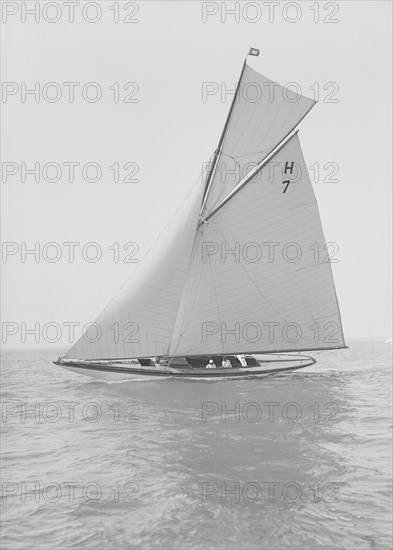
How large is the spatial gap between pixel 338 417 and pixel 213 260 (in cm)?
1219

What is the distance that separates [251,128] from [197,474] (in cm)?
2179

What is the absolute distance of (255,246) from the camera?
29.2 m

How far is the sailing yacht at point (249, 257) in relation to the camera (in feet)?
93.4

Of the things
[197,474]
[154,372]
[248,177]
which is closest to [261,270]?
[248,177]

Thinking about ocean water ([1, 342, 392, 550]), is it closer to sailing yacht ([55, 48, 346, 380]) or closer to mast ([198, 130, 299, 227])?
sailing yacht ([55, 48, 346, 380])

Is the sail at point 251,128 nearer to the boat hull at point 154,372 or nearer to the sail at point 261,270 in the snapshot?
the sail at point 261,270

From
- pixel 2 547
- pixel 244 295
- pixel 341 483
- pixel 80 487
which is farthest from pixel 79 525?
pixel 244 295

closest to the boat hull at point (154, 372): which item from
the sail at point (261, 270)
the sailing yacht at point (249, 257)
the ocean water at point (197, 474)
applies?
the sailing yacht at point (249, 257)

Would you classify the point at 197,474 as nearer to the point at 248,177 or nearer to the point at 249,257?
the point at 249,257

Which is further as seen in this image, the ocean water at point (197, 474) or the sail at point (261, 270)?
the sail at point (261, 270)

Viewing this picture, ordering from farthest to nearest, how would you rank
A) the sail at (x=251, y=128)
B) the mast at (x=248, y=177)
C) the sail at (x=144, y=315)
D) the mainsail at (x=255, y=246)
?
the sail at (x=251, y=128)
the mast at (x=248, y=177)
the mainsail at (x=255, y=246)
the sail at (x=144, y=315)

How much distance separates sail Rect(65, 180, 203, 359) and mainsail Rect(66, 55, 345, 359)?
62 cm

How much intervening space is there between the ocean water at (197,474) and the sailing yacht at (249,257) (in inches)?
262

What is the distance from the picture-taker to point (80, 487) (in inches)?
435
